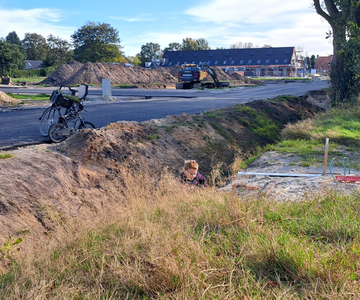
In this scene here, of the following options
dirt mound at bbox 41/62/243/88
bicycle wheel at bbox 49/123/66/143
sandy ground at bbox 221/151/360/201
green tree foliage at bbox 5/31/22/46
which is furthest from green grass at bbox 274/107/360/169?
green tree foliage at bbox 5/31/22/46

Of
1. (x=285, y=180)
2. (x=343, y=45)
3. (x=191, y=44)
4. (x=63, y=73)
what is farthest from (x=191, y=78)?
(x=191, y=44)

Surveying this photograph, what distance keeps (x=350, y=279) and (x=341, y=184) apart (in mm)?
3994

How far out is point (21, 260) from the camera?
4.09m

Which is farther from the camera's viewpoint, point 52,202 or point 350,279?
point 52,202

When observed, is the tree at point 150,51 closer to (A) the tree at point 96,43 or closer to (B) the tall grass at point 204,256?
(A) the tree at point 96,43

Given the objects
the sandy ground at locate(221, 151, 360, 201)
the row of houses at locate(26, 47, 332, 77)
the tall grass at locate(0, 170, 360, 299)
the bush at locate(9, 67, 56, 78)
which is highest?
the row of houses at locate(26, 47, 332, 77)

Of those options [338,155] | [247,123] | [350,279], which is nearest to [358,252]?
[350,279]

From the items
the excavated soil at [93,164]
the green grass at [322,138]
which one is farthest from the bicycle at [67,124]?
the green grass at [322,138]

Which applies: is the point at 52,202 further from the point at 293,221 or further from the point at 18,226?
the point at 293,221

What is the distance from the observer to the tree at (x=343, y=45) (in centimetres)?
1786

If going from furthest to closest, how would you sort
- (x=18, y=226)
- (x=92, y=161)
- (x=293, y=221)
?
(x=92, y=161) → (x=18, y=226) → (x=293, y=221)

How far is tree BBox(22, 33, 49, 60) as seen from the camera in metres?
112

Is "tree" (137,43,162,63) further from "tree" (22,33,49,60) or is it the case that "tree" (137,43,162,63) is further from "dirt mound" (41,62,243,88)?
"dirt mound" (41,62,243,88)

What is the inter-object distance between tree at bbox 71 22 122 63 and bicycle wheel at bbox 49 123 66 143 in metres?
72.0
